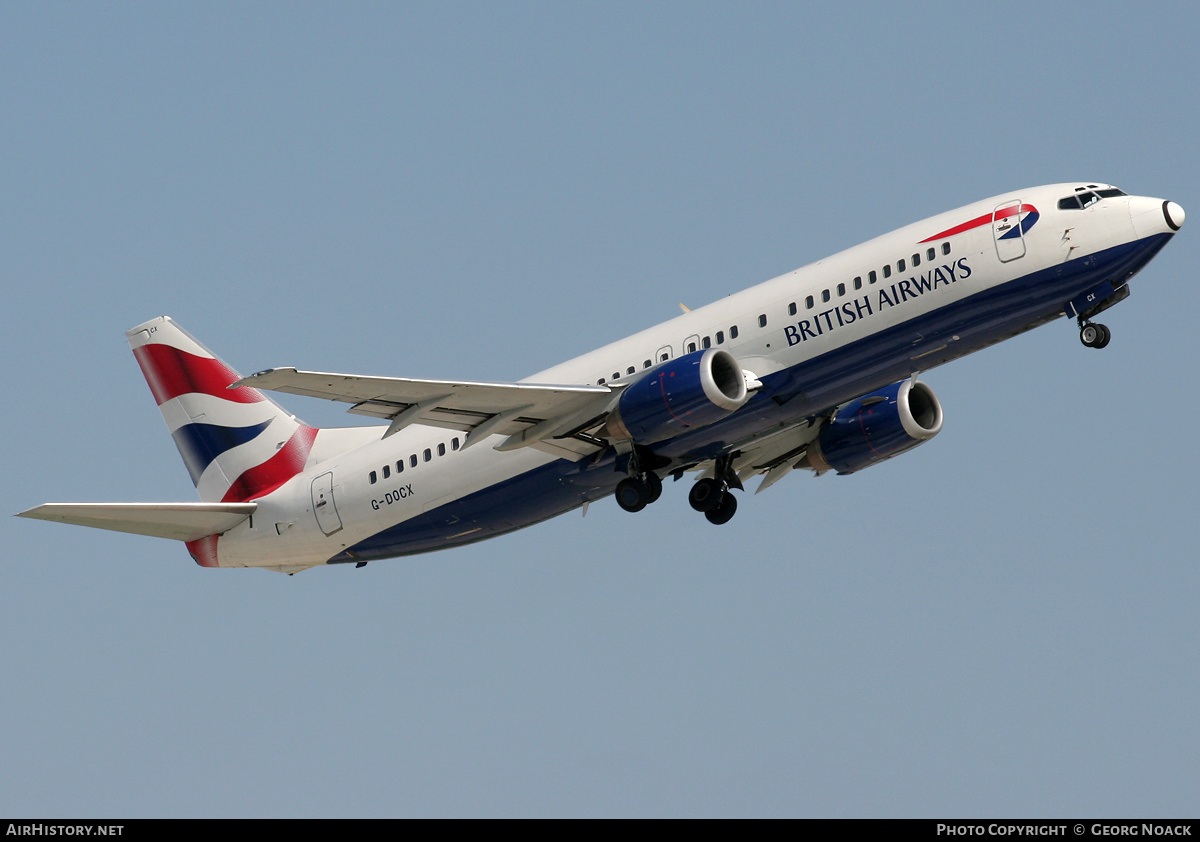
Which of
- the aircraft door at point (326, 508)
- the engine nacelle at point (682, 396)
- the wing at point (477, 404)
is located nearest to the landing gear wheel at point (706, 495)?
the wing at point (477, 404)

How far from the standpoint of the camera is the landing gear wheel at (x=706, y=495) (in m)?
38.0

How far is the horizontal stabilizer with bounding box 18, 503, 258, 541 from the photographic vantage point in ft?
117

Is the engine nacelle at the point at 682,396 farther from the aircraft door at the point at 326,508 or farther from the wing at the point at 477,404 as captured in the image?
the aircraft door at the point at 326,508

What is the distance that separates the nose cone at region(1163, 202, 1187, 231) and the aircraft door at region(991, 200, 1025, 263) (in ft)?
9.37

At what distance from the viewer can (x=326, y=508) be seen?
126 ft

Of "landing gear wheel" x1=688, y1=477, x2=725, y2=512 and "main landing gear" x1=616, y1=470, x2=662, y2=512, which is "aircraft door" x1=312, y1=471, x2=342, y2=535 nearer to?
"main landing gear" x1=616, y1=470, x2=662, y2=512

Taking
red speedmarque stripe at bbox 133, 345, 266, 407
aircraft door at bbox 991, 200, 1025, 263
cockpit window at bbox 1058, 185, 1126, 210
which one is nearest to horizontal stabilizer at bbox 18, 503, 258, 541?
red speedmarque stripe at bbox 133, 345, 266, 407

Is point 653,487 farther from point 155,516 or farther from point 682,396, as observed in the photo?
point 155,516

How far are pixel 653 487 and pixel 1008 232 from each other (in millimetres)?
9549

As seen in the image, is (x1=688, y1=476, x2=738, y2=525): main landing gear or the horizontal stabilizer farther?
(x1=688, y1=476, x2=738, y2=525): main landing gear

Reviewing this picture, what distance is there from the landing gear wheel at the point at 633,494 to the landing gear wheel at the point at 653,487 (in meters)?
0.07
